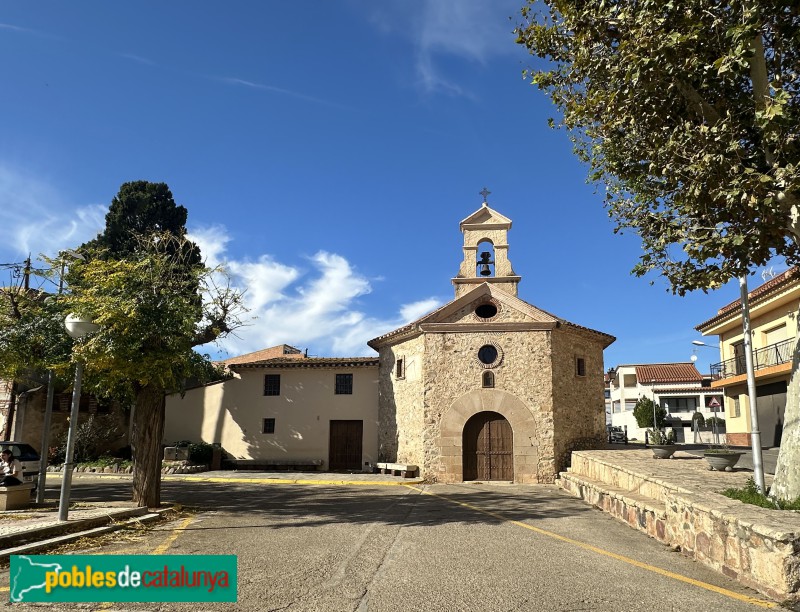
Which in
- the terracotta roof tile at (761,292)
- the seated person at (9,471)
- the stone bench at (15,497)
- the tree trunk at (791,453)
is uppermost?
the terracotta roof tile at (761,292)

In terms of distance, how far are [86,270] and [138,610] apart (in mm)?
8962

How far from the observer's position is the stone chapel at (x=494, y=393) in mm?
19547

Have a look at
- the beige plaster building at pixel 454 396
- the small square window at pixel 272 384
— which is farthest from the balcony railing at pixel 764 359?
the small square window at pixel 272 384

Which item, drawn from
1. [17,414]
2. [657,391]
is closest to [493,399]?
[17,414]

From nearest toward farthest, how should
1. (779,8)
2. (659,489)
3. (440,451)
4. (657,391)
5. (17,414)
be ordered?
(779,8) < (659,489) < (440,451) < (17,414) < (657,391)

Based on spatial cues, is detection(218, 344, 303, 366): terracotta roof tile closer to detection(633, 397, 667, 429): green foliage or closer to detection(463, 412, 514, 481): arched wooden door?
detection(463, 412, 514, 481): arched wooden door

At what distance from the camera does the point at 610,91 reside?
9.68 m

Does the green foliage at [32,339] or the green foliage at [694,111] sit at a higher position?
the green foliage at [694,111]

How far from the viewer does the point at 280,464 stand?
24344mm

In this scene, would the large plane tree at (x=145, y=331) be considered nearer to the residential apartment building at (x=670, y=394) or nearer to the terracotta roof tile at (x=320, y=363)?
the terracotta roof tile at (x=320, y=363)

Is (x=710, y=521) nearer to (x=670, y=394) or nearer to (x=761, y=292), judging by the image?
(x=761, y=292)

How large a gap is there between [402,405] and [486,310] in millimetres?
5229

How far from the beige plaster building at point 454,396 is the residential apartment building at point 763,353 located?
7.08m

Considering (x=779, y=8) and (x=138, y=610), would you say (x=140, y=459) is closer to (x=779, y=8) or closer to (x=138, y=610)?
(x=138, y=610)
